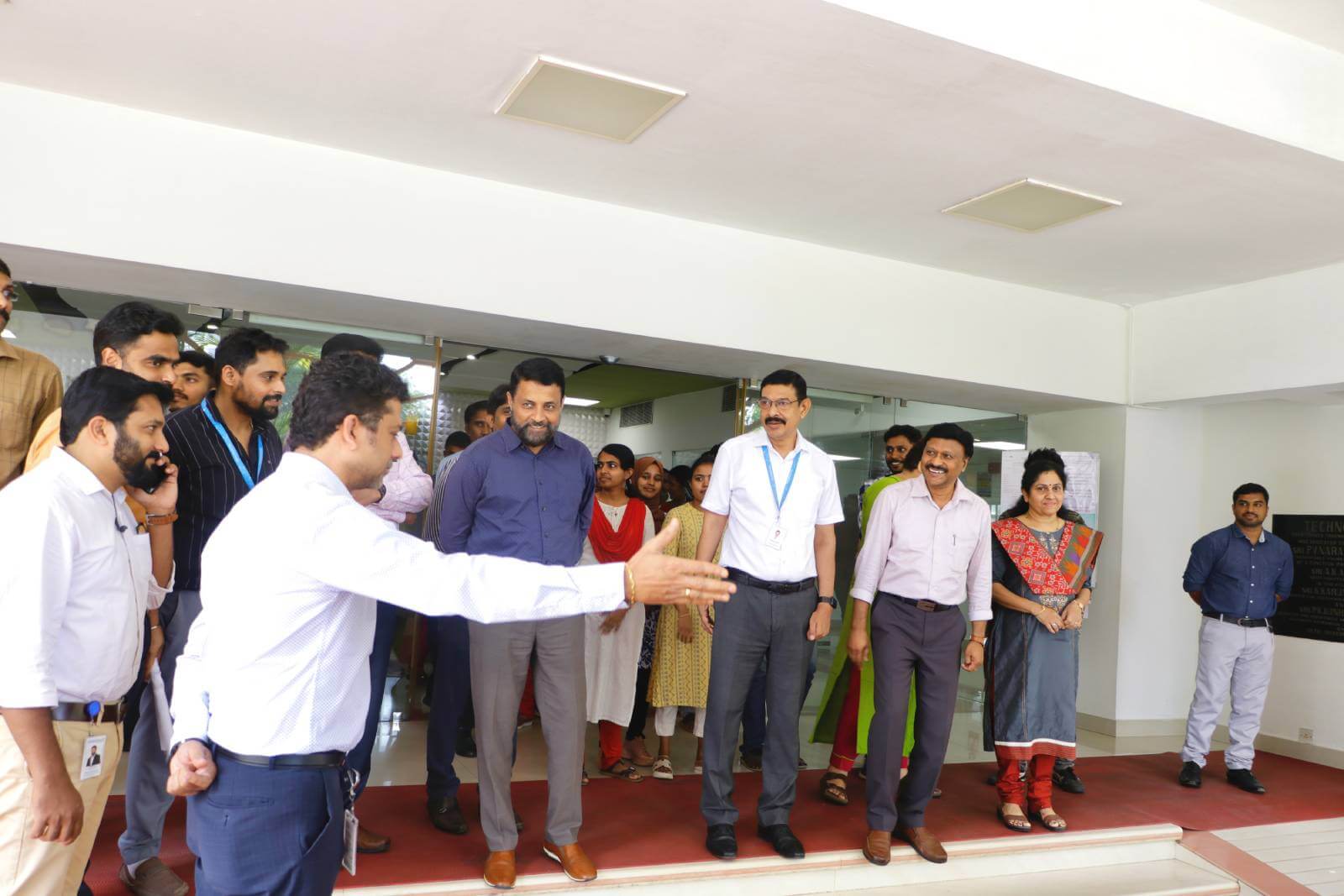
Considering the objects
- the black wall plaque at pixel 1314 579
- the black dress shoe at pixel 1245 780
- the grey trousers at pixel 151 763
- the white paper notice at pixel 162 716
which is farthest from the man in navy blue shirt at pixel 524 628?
the black wall plaque at pixel 1314 579

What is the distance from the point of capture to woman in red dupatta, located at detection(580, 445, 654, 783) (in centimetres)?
479

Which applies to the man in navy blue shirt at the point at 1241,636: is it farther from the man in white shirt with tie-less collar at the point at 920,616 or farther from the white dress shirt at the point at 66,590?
the white dress shirt at the point at 66,590

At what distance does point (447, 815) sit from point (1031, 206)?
399 centimetres

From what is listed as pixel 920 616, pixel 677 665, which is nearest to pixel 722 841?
pixel 920 616

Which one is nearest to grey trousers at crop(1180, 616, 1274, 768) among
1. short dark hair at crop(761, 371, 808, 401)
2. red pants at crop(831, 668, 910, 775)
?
red pants at crop(831, 668, 910, 775)

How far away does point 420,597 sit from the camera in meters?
1.64

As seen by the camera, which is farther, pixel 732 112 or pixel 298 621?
pixel 732 112

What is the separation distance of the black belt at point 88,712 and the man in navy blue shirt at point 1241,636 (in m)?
5.55

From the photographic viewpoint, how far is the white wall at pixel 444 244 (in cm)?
403

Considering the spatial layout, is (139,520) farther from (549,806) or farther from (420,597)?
(549,806)

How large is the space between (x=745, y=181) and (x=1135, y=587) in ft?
14.1

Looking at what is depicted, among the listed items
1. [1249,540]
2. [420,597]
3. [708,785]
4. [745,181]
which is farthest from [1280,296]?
[420,597]

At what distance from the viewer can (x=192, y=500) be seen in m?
3.03

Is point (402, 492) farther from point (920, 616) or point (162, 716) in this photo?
point (920, 616)
